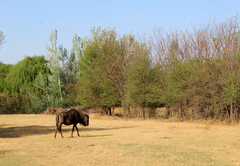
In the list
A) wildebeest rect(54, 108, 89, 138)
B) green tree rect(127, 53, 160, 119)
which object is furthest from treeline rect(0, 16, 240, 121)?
wildebeest rect(54, 108, 89, 138)

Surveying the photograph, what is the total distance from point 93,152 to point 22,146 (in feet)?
13.1

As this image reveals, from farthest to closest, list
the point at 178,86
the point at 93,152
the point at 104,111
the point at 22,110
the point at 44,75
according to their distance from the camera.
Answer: the point at 44,75, the point at 22,110, the point at 104,111, the point at 178,86, the point at 93,152

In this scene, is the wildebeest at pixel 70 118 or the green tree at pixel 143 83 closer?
the wildebeest at pixel 70 118

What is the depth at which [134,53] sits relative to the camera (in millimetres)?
33312

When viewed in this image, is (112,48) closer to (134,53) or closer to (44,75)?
(134,53)

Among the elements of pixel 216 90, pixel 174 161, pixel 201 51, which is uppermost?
pixel 201 51

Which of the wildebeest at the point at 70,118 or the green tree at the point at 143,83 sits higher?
the green tree at the point at 143,83

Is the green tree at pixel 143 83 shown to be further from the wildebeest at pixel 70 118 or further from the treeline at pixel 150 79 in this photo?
the wildebeest at pixel 70 118

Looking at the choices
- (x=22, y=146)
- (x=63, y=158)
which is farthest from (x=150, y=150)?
(x=22, y=146)

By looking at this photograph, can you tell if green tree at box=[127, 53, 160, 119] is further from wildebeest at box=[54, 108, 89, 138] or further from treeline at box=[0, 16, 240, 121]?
wildebeest at box=[54, 108, 89, 138]

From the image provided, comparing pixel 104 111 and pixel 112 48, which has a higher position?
pixel 112 48

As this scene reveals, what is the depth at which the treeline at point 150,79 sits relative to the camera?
23.5m

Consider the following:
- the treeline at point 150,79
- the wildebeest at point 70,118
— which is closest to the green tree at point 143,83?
the treeline at point 150,79

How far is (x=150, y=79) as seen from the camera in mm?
29344
